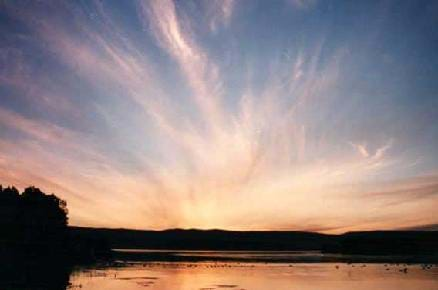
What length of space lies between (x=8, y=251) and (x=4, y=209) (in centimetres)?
1489

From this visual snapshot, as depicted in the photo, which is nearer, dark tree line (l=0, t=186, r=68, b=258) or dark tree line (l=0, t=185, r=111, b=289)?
dark tree line (l=0, t=185, r=111, b=289)

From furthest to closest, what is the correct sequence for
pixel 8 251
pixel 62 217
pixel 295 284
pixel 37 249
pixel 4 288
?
pixel 62 217 < pixel 37 249 < pixel 8 251 < pixel 295 284 < pixel 4 288

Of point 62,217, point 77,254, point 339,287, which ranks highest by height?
point 62,217

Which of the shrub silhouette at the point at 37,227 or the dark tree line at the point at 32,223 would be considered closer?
the shrub silhouette at the point at 37,227

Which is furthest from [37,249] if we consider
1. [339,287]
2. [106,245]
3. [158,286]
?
[339,287]

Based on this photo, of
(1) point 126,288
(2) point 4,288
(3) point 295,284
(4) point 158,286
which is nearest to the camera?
(2) point 4,288

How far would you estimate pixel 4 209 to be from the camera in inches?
4894

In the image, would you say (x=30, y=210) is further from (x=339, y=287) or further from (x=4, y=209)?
(x=339, y=287)

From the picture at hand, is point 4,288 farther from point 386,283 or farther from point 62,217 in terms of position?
point 62,217

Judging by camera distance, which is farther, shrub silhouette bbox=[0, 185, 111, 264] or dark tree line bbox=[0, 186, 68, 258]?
dark tree line bbox=[0, 186, 68, 258]

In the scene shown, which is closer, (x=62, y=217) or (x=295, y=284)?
(x=295, y=284)

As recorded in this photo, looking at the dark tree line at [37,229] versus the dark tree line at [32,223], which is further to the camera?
the dark tree line at [32,223]

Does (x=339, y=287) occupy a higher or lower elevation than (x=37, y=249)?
lower

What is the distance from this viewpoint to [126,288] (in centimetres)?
5372
